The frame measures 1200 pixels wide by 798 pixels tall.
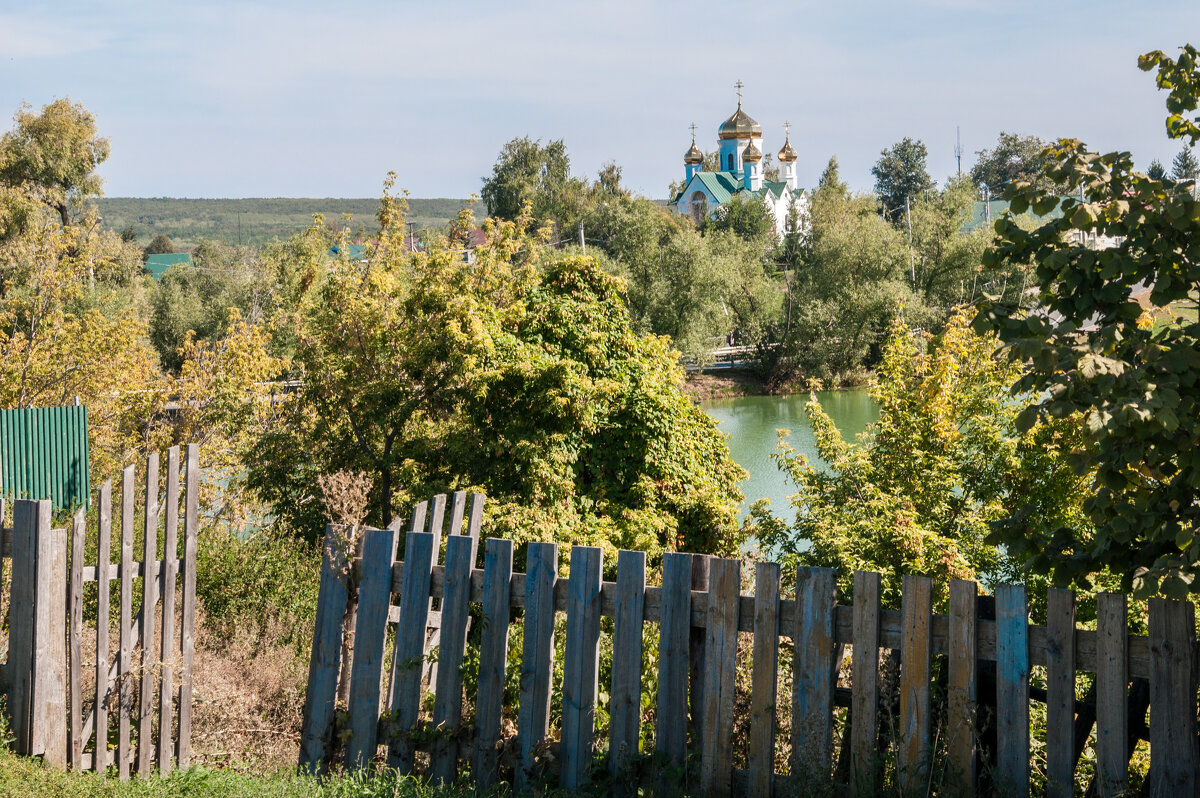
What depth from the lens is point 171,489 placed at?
18.6 feet

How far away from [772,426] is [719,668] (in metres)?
28.8

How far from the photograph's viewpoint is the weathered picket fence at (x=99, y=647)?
523cm

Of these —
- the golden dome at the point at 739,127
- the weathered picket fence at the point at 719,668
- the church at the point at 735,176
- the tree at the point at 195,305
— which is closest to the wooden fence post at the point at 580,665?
the weathered picket fence at the point at 719,668

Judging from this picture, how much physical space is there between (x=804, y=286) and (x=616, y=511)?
110 feet

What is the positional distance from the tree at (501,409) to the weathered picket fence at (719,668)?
4.80 metres

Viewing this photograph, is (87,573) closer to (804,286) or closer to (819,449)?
(819,449)

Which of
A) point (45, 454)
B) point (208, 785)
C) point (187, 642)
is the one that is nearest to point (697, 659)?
point (208, 785)

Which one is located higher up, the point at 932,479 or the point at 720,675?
the point at 932,479

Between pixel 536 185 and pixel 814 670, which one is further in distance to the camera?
pixel 536 185

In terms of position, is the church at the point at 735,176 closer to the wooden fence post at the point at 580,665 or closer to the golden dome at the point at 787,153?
the golden dome at the point at 787,153

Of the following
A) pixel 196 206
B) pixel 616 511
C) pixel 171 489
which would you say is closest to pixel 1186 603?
pixel 171 489

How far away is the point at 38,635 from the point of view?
5211 millimetres

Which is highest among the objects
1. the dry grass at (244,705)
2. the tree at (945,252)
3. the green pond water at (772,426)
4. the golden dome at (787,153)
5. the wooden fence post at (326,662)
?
the golden dome at (787,153)

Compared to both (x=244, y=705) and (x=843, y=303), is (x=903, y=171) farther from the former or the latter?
(x=244, y=705)
